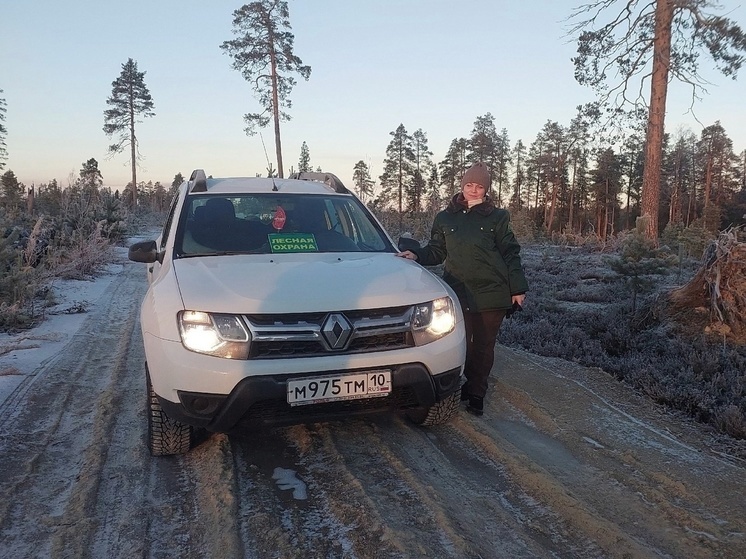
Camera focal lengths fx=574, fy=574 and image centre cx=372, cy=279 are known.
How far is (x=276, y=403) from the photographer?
3.18 m

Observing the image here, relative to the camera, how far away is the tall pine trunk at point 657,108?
1356cm

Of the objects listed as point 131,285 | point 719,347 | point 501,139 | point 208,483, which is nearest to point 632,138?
point 719,347

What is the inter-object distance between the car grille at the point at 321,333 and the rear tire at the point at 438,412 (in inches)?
30.8

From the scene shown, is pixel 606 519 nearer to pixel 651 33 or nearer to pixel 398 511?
pixel 398 511

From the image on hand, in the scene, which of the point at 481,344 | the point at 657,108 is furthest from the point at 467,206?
the point at 657,108

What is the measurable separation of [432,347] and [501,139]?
61856mm

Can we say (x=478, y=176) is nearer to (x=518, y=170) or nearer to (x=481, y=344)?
(x=481, y=344)

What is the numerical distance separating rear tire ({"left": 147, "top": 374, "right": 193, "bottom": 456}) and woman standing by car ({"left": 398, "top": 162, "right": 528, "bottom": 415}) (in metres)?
2.04

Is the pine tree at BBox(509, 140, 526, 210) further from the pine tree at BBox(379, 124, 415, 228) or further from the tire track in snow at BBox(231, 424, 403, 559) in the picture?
the tire track in snow at BBox(231, 424, 403, 559)

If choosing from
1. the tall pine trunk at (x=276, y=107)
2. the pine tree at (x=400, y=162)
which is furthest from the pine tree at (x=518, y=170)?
the tall pine trunk at (x=276, y=107)

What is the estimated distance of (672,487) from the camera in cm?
321

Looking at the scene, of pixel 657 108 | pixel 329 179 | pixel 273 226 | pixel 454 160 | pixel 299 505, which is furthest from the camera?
pixel 454 160

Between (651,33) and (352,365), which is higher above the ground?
(651,33)

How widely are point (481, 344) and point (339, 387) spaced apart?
1.52m
